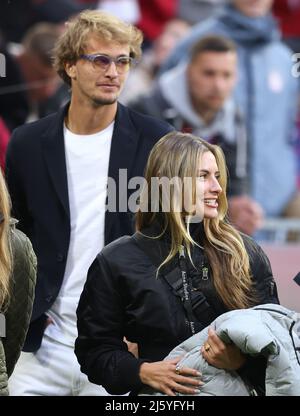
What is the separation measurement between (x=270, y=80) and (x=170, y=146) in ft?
14.4

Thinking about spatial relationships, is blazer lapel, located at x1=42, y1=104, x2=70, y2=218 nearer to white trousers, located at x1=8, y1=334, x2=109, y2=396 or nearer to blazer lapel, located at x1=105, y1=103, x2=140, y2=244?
blazer lapel, located at x1=105, y1=103, x2=140, y2=244

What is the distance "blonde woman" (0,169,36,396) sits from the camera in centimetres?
501

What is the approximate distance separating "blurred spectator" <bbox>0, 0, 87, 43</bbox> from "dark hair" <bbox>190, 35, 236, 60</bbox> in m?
1.79

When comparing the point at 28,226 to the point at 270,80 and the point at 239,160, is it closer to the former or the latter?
the point at 239,160

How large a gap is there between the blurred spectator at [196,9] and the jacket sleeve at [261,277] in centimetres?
618

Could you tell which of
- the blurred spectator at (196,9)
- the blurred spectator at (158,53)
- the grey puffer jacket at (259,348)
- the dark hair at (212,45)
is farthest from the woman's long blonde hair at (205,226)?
the blurred spectator at (196,9)

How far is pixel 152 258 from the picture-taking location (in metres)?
5.01

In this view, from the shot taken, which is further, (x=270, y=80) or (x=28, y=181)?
(x=270, y=80)

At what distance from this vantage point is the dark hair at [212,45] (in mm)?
8875

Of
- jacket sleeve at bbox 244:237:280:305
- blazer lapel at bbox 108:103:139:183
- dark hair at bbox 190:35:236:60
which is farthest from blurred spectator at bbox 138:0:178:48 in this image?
→ jacket sleeve at bbox 244:237:280:305

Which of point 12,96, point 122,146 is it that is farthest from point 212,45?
point 122,146

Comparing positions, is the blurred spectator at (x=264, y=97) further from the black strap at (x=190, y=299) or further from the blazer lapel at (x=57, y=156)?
the black strap at (x=190, y=299)

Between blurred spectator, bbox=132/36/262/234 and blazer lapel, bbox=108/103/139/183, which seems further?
blurred spectator, bbox=132/36/262/234
